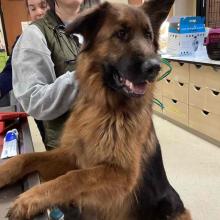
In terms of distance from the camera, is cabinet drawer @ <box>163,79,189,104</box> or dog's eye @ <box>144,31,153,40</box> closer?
dog's eye @ <box>144,31,153,40</box>

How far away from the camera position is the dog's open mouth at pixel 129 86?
1241mm

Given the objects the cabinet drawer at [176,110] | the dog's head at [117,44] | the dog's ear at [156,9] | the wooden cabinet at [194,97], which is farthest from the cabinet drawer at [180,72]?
the dog's head at [117,44]

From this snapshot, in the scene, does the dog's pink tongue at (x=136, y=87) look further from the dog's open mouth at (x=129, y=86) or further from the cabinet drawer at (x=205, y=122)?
the cabinet drawer at (x=205, y=122)

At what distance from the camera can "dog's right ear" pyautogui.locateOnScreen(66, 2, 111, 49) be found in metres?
1.26

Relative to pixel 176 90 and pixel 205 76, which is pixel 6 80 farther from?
pixel 176 90

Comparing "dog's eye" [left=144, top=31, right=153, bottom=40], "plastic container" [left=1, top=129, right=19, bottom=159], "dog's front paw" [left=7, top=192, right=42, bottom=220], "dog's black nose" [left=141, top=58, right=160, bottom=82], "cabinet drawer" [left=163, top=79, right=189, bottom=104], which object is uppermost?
"dog's eye" [left=144, top=31, right=153, bottom=40]

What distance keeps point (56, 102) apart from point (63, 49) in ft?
0.89

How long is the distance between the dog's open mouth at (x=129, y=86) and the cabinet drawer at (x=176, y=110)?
8.47 ft

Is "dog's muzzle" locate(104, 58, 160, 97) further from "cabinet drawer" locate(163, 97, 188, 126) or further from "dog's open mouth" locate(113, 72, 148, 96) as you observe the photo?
"cabinet drawer" locate(163, 97, 188, 126)

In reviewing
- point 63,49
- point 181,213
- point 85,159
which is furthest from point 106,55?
point 181,213

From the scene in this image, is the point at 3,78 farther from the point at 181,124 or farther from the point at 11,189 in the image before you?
the point at 181,124

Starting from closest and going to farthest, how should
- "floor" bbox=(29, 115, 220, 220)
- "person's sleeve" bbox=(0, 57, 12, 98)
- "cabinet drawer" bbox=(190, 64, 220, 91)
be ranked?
1. "person's sleeve" bbox=(0, 57, 12, 98)
2. "floor" bbox=(29, 115, 220, 220)
3. "cabinet drawer" bbox=(190, 64, 220, 91)

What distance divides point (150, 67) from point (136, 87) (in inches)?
4.8

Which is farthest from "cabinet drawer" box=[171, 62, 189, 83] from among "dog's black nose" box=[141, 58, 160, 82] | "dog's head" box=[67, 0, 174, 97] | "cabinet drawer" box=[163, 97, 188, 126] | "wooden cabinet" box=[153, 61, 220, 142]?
"dog's black nose" box=[141, 58, 160, 82]
